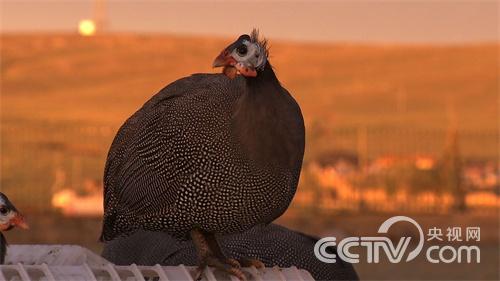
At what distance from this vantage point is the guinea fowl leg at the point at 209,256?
6.55m

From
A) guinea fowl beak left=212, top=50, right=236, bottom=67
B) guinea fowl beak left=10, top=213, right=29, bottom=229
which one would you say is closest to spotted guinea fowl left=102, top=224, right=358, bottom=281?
guinea fowl beak left=10, top=213, right=29, bottom=229

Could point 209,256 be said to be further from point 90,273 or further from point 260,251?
point 260,251

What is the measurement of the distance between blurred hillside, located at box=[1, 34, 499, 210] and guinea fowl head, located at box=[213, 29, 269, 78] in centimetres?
2779

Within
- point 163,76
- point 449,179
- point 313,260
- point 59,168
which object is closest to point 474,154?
point 59,168

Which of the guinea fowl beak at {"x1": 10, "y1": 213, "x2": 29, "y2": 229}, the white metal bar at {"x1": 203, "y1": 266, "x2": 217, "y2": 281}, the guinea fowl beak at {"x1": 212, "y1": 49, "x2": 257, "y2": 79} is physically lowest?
the white metal bar at {"x1": 203, "y1": 266, "x2": 217, "y2": 281}

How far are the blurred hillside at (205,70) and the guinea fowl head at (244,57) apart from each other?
27.8 meters

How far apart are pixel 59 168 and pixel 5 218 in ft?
104

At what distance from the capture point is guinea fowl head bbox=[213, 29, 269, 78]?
6.11 metres

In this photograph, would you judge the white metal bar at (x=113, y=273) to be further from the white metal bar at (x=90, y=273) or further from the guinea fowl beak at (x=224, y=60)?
the guinea fowl beak at (x=224, y=60)

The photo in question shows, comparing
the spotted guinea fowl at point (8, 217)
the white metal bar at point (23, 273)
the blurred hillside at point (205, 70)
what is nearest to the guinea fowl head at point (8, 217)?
the spotted guinea fowl at point (8, 217)

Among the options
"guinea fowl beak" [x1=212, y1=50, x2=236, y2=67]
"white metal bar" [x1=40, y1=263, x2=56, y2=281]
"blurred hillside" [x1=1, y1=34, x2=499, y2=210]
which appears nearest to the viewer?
"white metal bar" [x1=40, y1=263, x2=56, y2=281]

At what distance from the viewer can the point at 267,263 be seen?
834 cm

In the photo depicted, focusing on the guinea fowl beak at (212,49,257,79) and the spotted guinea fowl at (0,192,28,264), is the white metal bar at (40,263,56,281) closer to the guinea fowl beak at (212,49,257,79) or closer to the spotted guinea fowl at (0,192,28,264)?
the guinea fowl beak at (212,49,257,79)

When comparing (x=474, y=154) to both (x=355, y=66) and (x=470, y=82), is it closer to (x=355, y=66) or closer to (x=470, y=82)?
(x=470, y=82)
